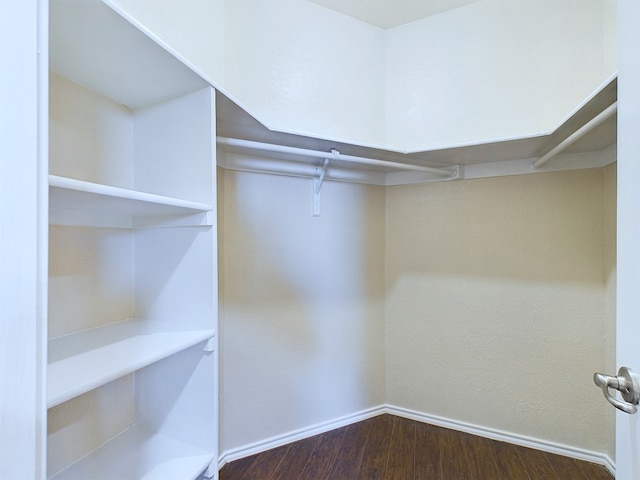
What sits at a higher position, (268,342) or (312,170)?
(312,170)

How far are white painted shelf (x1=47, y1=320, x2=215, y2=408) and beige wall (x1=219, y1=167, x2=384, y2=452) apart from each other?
0.66 meters

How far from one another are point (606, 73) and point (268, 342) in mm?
2231

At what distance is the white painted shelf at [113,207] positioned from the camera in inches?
24.5

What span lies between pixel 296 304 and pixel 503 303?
123 cm

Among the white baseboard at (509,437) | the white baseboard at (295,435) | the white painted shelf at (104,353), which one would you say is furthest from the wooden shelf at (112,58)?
the white baseboard at (509,437)

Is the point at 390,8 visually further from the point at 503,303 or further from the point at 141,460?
the point at 141,460

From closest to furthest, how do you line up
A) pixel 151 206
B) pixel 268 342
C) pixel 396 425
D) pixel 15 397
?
1. pixel 15 397
2. pixel 151 206
3. pixel 268 342
4. pixel 396 425

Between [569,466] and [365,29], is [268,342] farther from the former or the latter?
[365,29]

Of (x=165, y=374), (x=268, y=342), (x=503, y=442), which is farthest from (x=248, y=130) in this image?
(x=503, y=442)

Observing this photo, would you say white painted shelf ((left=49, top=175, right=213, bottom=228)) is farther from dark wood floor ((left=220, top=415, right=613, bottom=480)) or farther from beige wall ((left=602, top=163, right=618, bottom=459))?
beige wall ((left=602, top=163, right=618, bottom=459))

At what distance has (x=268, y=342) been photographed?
1.75 meters

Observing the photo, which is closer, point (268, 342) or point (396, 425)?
point (268, 342)

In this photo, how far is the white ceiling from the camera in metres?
1.85

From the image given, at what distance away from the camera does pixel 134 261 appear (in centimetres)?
111
